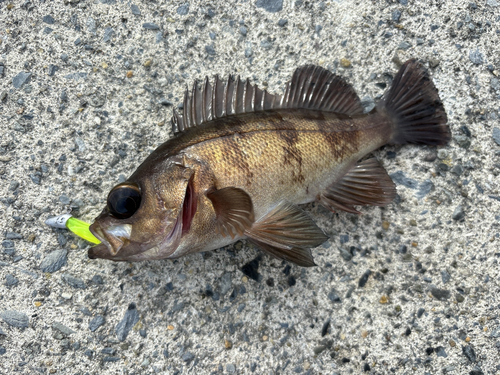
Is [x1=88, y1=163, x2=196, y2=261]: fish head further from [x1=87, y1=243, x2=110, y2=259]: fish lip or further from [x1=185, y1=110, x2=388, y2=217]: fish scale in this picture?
[x1=185, y1=110, x2=388, y2=217]: fish scale

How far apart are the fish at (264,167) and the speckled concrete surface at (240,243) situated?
20 cm

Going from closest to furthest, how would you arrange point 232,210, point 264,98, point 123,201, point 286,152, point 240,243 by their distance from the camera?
point 123,201 < point 232,210 < point 286,152 < point 264,98 < point 240,243

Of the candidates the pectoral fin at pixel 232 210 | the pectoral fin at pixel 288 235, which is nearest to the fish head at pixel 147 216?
the pectoral fin at pixel 232 210

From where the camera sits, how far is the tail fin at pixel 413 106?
2287mm

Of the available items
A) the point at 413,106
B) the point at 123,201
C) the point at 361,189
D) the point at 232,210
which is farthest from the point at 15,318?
the point at 413,106

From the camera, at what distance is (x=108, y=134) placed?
2346mm

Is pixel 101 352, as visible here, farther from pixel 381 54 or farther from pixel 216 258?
pixel 381 54

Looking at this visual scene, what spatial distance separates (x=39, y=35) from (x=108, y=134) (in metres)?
0.85

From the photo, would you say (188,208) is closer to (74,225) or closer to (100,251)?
(100,251)

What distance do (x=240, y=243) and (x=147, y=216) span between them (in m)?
0.75

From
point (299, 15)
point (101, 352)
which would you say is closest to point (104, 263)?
point (101, 352)

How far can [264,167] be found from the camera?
188cm

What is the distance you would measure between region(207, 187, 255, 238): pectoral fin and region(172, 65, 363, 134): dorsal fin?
0.48 meters

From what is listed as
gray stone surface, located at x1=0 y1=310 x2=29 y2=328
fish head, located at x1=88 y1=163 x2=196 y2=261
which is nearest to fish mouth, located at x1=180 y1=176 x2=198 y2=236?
fish head, located at x1=88 y1=163 x2=196 y2=261
